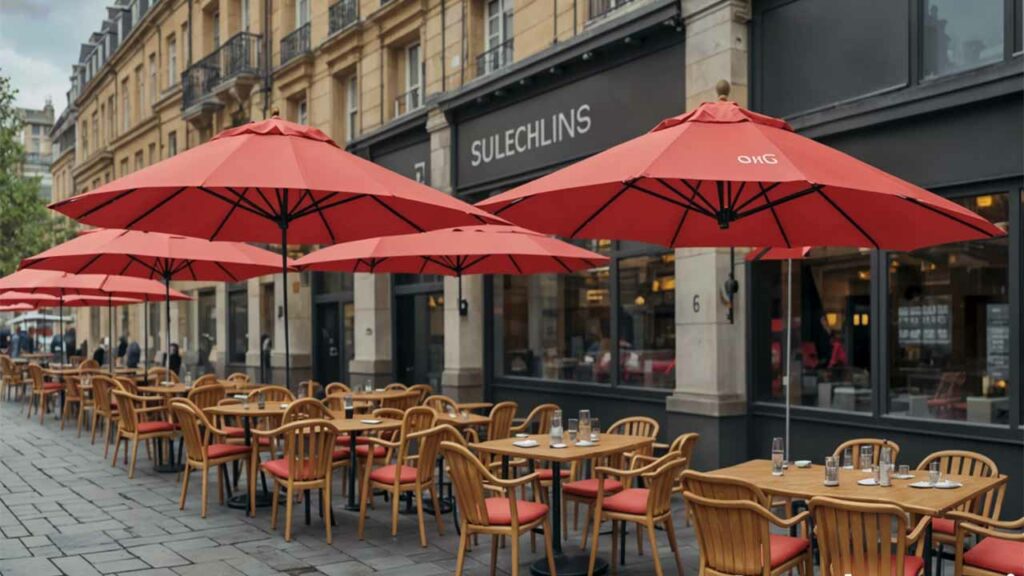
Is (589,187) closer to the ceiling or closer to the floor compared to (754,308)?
closer to the ceiling

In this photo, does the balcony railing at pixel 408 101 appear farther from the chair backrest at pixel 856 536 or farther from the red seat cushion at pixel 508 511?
the chair backrest at pixel 856 536

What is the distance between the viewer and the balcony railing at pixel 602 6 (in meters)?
11.8

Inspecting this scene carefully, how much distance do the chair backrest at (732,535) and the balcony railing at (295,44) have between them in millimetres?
16863

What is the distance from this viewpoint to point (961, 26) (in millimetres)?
8031

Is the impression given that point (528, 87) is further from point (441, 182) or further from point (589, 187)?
point (589, 187)

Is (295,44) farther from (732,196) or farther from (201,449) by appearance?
(732,196)

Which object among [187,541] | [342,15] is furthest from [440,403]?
[342,15]

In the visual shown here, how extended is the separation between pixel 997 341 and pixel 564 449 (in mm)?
3818

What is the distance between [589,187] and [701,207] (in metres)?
1.35

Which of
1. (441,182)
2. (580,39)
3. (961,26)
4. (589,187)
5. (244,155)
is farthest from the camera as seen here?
(441,182)

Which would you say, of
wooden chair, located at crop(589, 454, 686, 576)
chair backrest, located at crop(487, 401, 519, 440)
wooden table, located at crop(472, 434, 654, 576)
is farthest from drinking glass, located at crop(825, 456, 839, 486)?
chair backrest, located at crop(487, 401, 519, 440)

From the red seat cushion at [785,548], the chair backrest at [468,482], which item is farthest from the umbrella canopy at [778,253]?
the chair backrest at [468,482]

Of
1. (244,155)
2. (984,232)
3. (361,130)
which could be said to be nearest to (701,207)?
(984,232)

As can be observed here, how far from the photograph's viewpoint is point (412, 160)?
1627 cm
